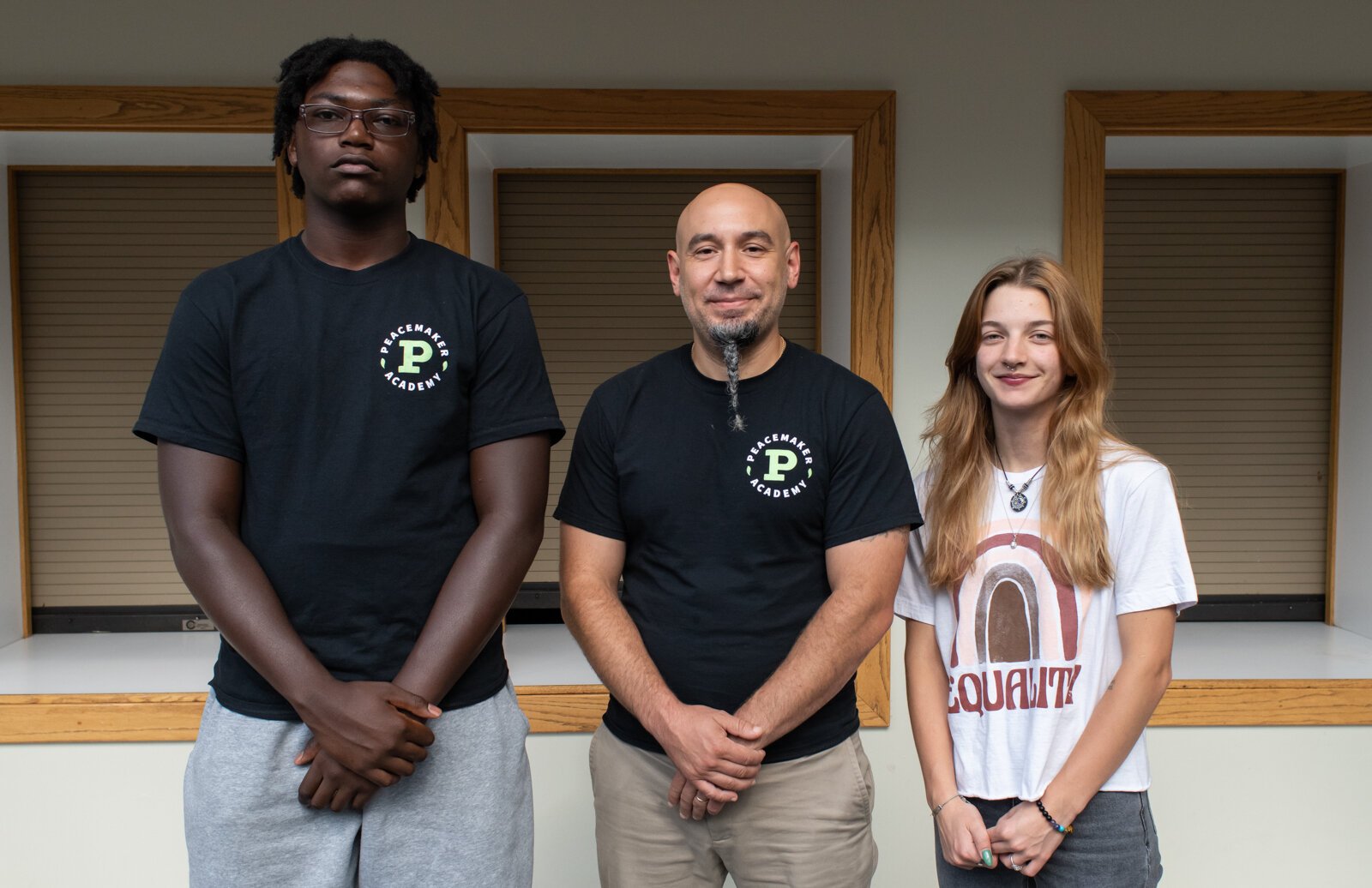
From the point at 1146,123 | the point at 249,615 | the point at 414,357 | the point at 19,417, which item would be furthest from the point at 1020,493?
the point at 19,417

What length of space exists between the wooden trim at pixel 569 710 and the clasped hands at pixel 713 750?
1.30 metres

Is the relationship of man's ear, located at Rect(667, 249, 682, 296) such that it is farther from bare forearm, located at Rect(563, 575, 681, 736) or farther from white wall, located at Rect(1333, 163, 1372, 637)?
white wall, located at Rect(1333, 163, 1372, 637)

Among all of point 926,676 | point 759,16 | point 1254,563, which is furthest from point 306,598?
point 1254,563

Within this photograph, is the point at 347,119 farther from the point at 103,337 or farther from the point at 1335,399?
the point at 1335,399

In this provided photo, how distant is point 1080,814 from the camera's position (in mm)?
1671

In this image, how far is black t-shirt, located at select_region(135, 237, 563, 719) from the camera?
1.51 meters

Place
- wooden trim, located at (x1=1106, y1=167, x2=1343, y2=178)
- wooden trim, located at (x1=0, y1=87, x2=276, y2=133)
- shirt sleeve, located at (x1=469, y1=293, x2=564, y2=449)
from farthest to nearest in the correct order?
wooden trim, located at (x1=1106, y1=167, x2=1343, y2=178)
wooden trim, located at (x1=0, y1=87, x2=276, y2=133)
shirt sleeve, located at (x1=469, y1=293, x2=564, y2=449)

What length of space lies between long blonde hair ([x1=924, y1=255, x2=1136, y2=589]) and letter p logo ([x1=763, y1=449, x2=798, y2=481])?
28cm

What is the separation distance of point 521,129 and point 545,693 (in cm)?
161

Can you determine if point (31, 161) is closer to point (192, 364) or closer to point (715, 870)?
point (192, 364)

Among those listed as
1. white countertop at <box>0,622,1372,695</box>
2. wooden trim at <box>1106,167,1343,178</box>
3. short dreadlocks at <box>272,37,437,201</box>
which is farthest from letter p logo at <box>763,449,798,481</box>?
wooden trim at <box>1106,167,1343,178</box>

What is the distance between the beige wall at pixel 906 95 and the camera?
292cm

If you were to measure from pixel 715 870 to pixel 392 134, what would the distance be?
4.46ft

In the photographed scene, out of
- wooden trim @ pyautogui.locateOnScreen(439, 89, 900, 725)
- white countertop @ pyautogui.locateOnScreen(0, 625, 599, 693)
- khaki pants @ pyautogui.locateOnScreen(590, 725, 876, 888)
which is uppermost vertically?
wooden trim @ pyautogui.locateOnScreen(439, 89, 900, 725)
